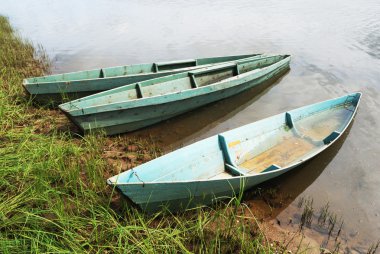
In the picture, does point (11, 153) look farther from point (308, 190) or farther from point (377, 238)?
point (377, 238)

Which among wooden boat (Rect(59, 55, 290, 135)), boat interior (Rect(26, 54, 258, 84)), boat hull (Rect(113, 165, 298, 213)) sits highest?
boat interior (Rect(26, 54, 258, 84))

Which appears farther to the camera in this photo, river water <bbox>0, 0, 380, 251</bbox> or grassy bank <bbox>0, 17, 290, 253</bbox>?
river water <bbox>0, 0, 380, 251</bbox>

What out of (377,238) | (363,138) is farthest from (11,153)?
(363,138)

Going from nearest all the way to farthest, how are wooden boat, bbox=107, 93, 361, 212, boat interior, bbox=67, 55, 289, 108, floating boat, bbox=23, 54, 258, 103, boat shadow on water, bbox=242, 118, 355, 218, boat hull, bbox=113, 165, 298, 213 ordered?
boat hull, bbox=113, 165, 298, 213
wooden boat, bbox=107, 93, 361, 212
boat shadow on water, bbox=242, 118, 355, 218
boat interior, bbox=67, 55, 289, 108
floating boat, bbox=23, 54, 258, 103

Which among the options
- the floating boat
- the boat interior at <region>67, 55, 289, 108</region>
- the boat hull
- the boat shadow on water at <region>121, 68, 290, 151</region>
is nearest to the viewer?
the boat hull

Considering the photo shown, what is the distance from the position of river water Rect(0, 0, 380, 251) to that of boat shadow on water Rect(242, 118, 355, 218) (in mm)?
29

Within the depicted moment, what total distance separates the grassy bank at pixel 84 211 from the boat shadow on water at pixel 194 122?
57 cm

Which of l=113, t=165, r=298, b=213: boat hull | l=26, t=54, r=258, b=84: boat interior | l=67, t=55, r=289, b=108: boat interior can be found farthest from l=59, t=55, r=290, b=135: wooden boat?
l=113, t=165, r=298, b=213: boat hull

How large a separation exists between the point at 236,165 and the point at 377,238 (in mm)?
2514

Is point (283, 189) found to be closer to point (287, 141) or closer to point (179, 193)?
point (287, 141)

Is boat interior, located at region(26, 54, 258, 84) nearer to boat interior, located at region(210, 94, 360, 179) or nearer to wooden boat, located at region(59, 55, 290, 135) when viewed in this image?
wooden boat, located at region(59, 55, 290, 135)

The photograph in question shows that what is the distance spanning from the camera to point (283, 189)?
5.58 metres

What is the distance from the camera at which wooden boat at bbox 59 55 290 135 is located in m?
6.34

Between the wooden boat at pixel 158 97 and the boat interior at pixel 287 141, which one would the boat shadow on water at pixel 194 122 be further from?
the boat interior at pixel 287 141
